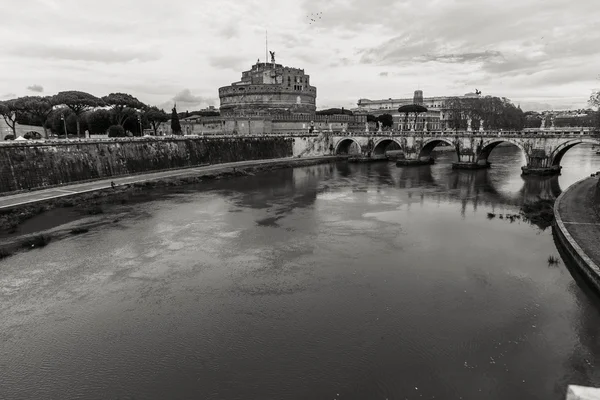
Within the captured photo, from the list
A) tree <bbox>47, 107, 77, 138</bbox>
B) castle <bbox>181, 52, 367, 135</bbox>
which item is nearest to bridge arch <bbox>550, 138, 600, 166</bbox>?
castle <bbox>181, 52, 367, 135</bbox>

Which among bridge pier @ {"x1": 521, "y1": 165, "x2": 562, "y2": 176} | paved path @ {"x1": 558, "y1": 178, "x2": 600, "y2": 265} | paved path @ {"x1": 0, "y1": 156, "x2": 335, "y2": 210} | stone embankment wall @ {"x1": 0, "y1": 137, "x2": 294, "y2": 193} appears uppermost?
stone embankment wall @ {"x1": 0, "y1": 137, "x2": 294, "y2": 193}

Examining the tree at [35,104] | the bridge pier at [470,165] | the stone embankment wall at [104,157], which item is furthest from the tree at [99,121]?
the bridge pier at [470,165]

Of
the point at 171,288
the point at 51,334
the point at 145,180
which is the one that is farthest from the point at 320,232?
the point at 145,180

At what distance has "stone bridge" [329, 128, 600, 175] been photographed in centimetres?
3222

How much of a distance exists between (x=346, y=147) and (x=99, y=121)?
2991 centimetres

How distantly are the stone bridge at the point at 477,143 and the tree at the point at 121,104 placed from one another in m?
23.0

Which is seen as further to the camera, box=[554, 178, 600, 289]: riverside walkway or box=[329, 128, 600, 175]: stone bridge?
box=[329, 128, 600, 175]: stone bridge

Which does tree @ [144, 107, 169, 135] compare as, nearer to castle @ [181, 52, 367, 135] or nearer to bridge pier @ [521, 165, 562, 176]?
castle @ [181, 52, 367, 135]

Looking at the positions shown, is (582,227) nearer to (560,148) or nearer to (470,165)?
(560,148)

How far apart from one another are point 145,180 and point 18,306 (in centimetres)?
1847

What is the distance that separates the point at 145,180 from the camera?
1113 inches

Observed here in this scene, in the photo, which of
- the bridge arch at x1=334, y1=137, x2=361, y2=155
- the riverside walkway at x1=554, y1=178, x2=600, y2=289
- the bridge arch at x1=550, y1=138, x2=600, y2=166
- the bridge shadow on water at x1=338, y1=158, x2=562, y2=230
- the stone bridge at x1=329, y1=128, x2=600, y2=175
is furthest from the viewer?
the bridge arch at x1=334, y1=137, x2=361, y2=155

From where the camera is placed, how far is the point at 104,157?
29656 millimetres

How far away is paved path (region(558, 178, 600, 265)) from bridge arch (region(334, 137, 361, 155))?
2991 centimetres
